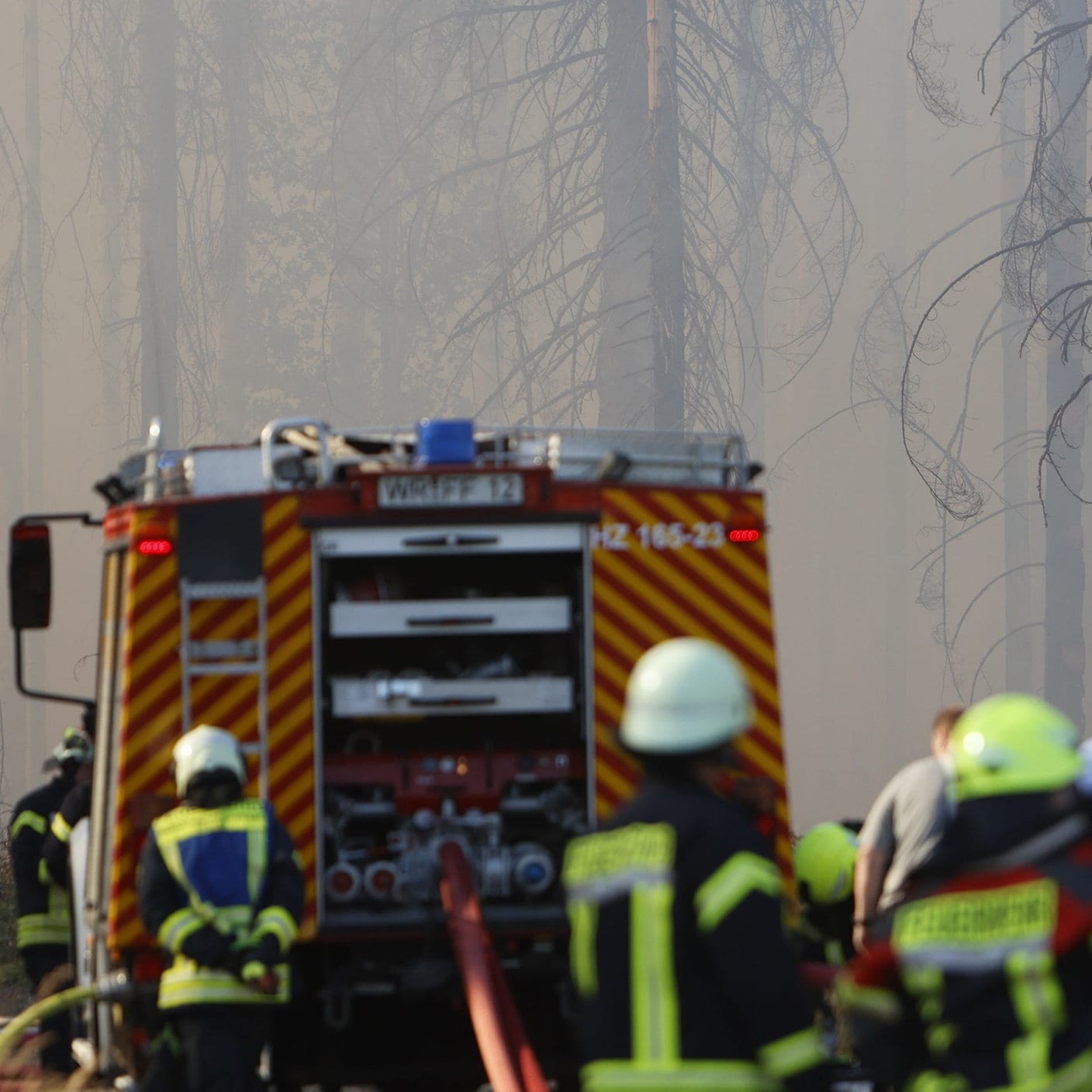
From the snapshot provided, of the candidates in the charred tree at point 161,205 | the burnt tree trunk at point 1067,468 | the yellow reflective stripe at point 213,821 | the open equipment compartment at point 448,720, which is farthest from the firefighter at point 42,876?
the charred tree at point 161,205

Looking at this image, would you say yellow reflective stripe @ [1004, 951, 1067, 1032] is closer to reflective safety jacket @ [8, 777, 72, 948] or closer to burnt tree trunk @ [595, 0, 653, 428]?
reflective safety jacket @ [8, 777, 72, 948]

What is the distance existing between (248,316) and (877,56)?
12.4 m

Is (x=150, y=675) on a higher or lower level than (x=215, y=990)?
higher

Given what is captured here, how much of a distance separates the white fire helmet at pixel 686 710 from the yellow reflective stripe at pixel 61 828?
18.8 feet

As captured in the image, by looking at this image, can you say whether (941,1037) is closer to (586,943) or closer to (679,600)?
(586,943)

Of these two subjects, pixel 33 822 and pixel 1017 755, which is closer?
pixel 1017 755

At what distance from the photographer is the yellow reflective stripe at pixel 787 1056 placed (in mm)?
3537

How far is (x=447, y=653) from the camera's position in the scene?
7.59 meters

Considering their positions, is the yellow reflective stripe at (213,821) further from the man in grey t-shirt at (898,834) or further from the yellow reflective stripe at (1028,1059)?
the yellow reflective stripe at (1028,1059)

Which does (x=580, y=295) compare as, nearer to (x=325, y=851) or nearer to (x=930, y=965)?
(x=325, y=851)

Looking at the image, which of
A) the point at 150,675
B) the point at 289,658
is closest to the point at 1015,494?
the point at 289,658

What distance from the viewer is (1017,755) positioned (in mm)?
3455

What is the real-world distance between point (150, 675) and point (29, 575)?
123cm

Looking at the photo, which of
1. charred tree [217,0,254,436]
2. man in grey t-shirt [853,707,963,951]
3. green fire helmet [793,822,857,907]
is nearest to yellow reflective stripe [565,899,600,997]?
man in grey t-shirt [853,707,963,951]
